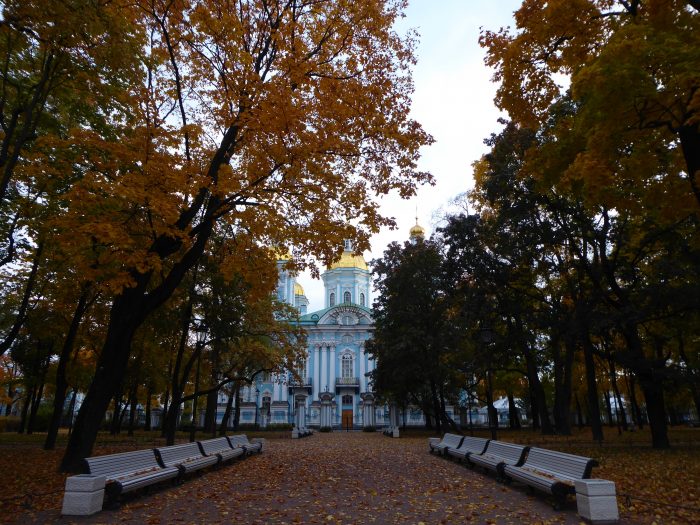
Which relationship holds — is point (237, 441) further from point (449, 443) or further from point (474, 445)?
point (474, 445)

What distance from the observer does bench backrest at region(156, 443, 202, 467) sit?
9602 millimetres

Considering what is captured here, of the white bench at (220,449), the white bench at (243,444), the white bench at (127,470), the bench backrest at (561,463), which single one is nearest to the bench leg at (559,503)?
the bench backrest at (561,463)

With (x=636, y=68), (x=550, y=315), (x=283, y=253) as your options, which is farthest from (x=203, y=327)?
(x=636, y=68)

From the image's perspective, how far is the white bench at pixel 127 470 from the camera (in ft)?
23.8

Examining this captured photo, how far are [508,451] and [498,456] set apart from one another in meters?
0.61

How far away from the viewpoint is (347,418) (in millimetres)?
50312

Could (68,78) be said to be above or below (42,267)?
above

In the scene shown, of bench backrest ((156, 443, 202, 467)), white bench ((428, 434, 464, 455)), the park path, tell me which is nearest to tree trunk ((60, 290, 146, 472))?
bench backrest ((156, 443, 202, 467))

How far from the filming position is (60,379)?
53.0 feet

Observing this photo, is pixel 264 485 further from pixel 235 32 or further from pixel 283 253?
pixel 235 32

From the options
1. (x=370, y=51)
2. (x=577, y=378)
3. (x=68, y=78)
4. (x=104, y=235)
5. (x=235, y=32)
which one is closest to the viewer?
(x=104, y=235)

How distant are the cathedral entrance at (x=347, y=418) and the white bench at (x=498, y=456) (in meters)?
38.5

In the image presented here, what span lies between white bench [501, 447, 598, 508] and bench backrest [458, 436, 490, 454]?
260 centimetres

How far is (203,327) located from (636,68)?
16.7 metres
